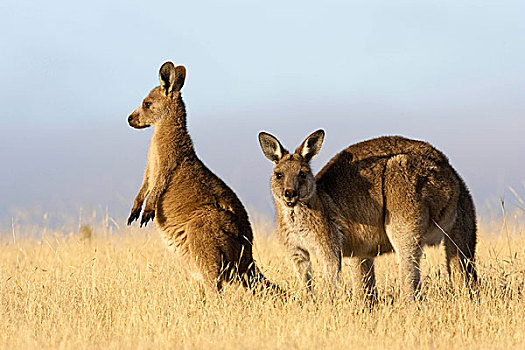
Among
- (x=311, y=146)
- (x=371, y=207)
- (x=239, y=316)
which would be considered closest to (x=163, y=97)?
(x=311, y=146)

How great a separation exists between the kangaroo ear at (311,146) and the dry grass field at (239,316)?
128 centimetres

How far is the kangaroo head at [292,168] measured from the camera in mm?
6574

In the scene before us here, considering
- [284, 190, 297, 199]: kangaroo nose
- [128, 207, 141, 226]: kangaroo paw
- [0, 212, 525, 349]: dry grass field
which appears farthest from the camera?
[128, 207, 141, 226]: kangaroo paw

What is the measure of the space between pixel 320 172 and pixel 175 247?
172 centimetres

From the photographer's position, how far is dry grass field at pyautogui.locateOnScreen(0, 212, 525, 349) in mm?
5422

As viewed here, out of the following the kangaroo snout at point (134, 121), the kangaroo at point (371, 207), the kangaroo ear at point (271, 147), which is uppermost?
the kangaroo snout at point (134, 121)

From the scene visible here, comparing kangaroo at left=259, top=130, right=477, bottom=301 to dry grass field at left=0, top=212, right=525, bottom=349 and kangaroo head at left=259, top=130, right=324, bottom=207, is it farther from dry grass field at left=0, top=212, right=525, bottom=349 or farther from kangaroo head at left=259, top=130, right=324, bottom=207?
dry grass field at left=0, top=212, right=525, bottom=349

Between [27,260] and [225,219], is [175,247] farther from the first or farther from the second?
[27,260]

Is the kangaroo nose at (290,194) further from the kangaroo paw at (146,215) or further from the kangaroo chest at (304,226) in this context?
the kangaroo paw at (146,215)

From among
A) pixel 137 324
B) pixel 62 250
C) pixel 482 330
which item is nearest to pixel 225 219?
pixel 137 324

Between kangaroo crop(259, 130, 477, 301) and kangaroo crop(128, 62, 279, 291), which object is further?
kangaroo crop(128, 62, 279, 291)

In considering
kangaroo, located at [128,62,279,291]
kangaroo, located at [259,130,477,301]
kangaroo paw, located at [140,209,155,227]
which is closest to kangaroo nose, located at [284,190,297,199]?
kangaroo, located at [259,130,477,301]

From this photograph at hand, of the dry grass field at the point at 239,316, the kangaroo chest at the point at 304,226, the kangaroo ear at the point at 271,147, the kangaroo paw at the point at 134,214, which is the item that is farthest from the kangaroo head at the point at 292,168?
the kangaroo paw at the point at 134,214

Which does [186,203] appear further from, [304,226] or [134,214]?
[304,226]
